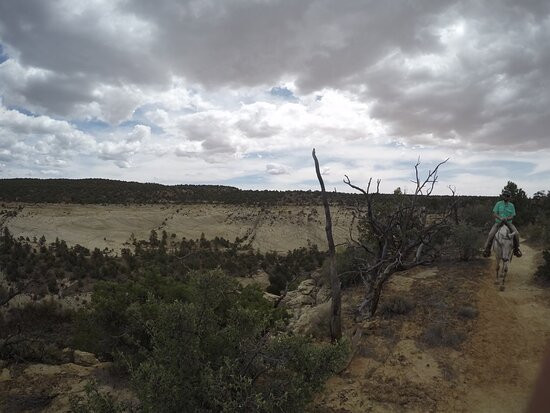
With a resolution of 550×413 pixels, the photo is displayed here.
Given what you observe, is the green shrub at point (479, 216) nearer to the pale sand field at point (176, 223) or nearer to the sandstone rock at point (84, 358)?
the pale sand field at point (176, 223)

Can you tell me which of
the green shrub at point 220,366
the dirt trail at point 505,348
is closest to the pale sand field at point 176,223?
the dirt trail at point 505,348

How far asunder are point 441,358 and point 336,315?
2341 millimetres

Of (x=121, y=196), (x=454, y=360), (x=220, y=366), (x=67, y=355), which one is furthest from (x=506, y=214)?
(x=121, y=196)

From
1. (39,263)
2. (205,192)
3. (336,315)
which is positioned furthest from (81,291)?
(205,192)

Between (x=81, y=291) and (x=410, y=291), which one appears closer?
(x=410, y=291)

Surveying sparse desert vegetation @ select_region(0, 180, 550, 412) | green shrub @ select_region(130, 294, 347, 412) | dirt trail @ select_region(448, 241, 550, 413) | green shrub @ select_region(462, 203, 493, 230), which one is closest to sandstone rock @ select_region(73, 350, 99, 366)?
sparse desert vegetation @ select_region(0, 180, 550, 412)

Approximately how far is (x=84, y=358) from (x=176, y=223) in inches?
1253

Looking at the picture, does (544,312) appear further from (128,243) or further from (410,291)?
(128,243)

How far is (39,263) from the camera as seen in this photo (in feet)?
74.5

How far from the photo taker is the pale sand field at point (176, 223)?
109 feet

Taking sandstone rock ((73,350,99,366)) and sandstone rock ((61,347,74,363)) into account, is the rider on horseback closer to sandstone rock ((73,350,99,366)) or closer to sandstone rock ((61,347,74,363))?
sandstone rock ((73,350,99,366))

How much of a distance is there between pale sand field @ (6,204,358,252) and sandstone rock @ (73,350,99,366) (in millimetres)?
21838

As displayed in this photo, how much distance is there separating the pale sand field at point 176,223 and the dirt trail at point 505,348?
2194 centimetres

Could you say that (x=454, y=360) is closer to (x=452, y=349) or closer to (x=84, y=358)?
(x=452, y=349)
